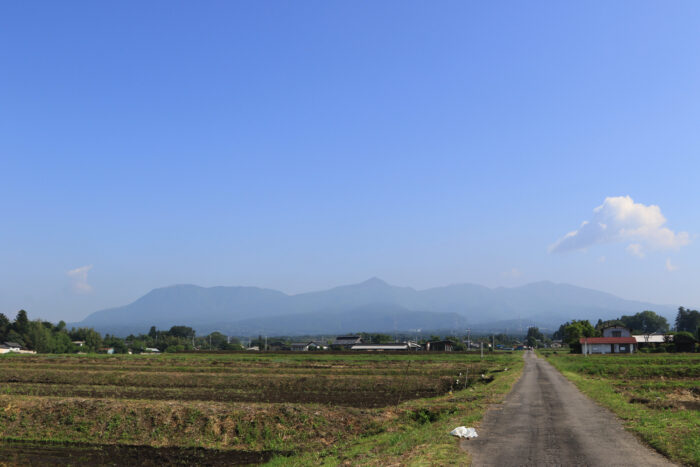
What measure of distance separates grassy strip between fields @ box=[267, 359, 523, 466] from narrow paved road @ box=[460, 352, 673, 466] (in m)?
0.82

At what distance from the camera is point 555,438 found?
17.1 m

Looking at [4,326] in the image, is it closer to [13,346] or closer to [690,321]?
[13,346]

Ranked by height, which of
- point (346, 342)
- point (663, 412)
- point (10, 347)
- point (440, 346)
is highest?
point (663, 412)

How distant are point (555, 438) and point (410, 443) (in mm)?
5298

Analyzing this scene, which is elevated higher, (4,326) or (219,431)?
(219,431)

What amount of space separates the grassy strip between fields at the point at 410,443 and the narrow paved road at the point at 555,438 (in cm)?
82

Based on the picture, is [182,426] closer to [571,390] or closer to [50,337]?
[571,390]

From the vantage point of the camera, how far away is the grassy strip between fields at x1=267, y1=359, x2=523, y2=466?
1466 cm

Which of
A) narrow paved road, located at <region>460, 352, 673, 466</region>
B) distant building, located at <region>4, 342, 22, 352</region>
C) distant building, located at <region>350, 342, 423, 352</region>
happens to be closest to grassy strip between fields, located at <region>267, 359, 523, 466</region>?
narrow paved road, located at <region>460, 352, 673, 466</region>

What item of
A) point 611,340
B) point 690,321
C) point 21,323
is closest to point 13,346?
point 21,323

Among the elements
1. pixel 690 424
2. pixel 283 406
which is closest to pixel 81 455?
pixel 283 406

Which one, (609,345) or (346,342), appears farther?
(346,342)

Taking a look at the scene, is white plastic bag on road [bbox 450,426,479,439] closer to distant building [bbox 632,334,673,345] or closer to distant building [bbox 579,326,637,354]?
distant building [bbox 579,326,637,354]

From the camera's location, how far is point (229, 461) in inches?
738
